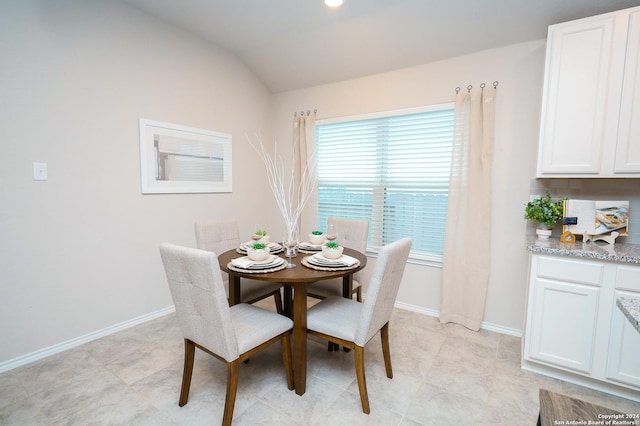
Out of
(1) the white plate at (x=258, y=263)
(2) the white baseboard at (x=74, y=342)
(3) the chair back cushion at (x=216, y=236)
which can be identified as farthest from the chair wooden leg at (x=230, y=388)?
(2) the white baseboard at (x=74, y=342)

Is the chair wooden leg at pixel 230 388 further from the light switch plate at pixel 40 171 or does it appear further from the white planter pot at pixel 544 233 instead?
the white planter pot at pixel 544 233

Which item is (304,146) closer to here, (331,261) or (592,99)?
(331,261)

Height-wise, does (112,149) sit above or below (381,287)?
above

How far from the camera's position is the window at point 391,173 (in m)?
2.88

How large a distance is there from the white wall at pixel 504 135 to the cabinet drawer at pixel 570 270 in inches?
23.4

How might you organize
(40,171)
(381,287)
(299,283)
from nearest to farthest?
(381,287) < (299,283) < (40,171)

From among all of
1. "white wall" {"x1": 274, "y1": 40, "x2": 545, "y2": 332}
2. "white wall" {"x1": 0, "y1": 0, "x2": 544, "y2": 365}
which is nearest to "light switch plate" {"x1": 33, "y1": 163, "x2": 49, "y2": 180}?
"white wall" {"x1": 0, "y1": 0, "x2": 544, "y2": 365}

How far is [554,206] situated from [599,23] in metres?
1.17

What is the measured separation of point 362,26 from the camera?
104 inches

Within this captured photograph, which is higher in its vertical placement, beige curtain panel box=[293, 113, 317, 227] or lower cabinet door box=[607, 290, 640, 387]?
beige curtain panel box=[293, 113, 317, 227]

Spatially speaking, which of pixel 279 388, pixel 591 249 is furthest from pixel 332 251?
pixel 591 249

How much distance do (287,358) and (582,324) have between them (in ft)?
5.96

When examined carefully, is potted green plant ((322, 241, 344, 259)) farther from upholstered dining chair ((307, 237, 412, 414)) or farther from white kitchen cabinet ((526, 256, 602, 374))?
white kitchen cabinet ((526, 256, 602, 374))

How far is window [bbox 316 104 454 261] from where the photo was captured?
288 cm
